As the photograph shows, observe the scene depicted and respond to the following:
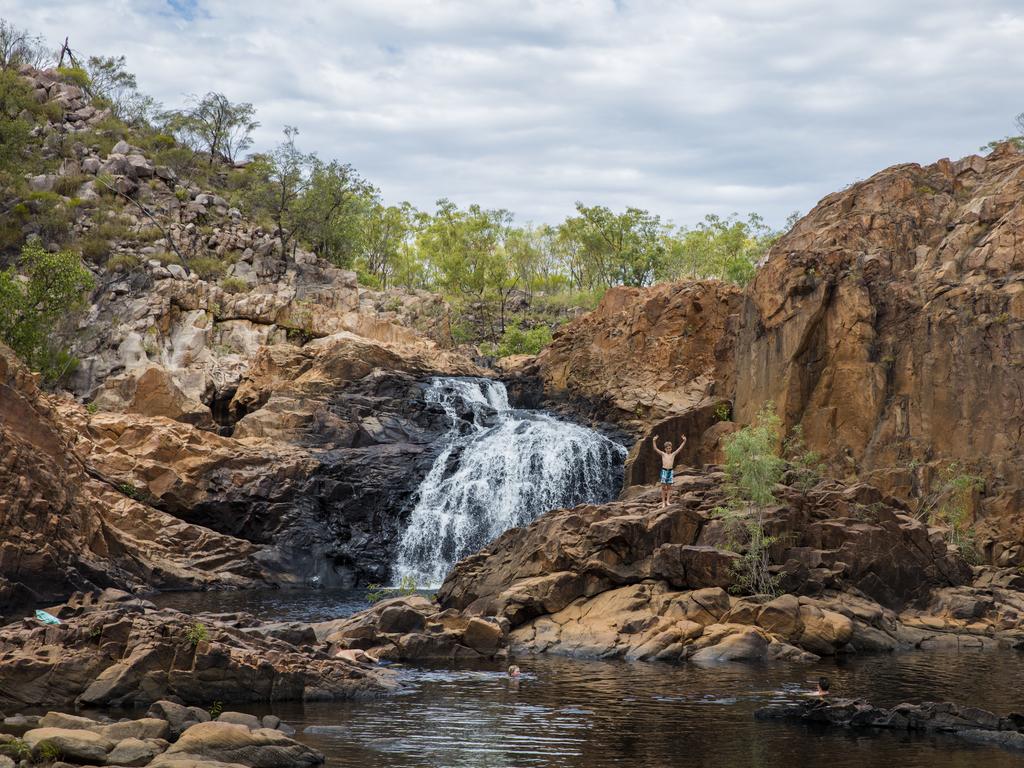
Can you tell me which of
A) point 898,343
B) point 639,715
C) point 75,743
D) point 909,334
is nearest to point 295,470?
point 898,343

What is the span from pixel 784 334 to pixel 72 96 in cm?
8180

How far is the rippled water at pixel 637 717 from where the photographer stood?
67.2ft

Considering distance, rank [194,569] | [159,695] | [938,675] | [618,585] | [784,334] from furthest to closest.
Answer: [784,334] < [194,569] < [618,585] < [938,675] < [159,695]

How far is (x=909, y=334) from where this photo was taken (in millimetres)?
49969

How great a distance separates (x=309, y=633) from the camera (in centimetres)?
3025

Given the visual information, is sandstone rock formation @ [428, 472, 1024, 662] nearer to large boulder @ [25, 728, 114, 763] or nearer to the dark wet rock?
the dark wet rock

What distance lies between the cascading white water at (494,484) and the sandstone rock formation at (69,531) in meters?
8.44

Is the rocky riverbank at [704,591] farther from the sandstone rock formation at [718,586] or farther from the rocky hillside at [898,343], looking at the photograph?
the rocky hillside at [898,343]

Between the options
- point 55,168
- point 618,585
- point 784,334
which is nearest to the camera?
point 618,585

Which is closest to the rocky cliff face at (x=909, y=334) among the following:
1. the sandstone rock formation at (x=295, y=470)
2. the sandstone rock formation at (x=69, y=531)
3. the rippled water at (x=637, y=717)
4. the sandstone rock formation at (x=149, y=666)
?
the rippled water at (x=637, y=717)

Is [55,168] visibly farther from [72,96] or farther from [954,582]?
[954,582]

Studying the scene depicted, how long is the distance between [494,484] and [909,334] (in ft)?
70.5

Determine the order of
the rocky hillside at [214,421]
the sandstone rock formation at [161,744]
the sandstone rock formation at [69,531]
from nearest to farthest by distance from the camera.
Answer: the sandstone rock formation at [161,744]
the sandstone rock formation at [69,531]
the rocky hillside at [214,421]

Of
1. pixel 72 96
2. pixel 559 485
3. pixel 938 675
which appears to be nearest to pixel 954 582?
pixel 938 675
